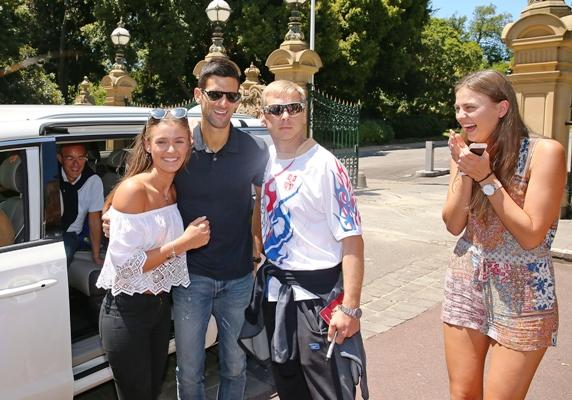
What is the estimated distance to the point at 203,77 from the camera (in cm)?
272

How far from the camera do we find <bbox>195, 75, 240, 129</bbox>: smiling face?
268 cm

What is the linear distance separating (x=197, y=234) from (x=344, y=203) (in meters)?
0.69

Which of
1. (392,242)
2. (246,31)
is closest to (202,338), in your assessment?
(392,242)

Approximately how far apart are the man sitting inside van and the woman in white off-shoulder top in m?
1.95

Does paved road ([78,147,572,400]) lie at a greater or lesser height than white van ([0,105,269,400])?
lesser

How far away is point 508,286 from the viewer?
7.77 ft

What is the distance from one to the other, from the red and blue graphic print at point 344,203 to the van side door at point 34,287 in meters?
1.46

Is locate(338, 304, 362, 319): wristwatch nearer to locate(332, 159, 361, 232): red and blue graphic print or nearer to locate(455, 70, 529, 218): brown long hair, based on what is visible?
locate(332, 159, 361, 232): red and blue graphic print

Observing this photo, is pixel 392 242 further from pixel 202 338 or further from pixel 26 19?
pixel 26 19

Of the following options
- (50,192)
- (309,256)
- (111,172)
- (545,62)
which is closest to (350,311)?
(309,256)

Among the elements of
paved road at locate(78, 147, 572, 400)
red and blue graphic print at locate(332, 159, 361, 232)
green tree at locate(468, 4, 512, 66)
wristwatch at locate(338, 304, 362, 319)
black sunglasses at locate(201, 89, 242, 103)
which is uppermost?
green tree at locate(468, 4, 512, 66)

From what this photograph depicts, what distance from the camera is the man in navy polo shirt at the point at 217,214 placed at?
2.64 m

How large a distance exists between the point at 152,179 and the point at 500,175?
1.58 meters

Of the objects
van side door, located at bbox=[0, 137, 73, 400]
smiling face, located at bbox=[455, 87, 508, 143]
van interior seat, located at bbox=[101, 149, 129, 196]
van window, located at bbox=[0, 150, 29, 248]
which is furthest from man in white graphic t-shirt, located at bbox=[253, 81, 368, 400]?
van interior seat, located at bbox=[101, 149, 129, 196]
